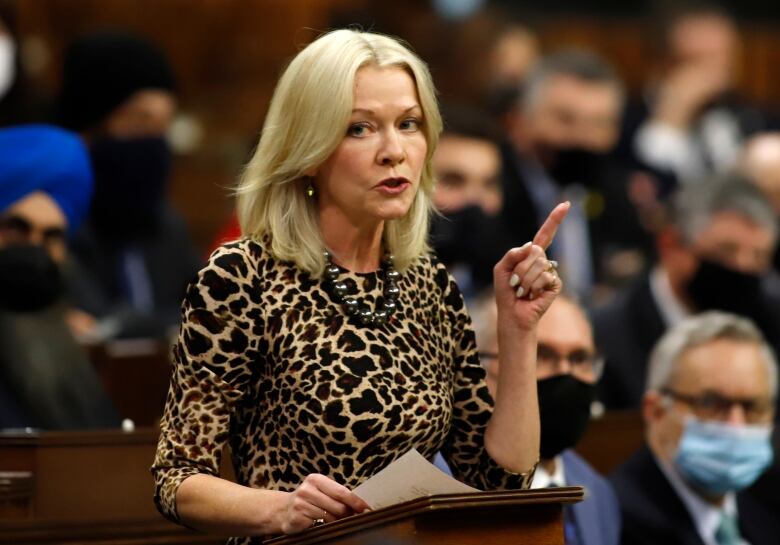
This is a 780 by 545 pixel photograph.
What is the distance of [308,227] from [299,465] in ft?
1.40

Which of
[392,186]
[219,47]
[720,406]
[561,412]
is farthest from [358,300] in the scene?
[219,47]

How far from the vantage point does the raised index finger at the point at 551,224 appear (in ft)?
9.13

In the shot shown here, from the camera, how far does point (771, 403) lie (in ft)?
14.8

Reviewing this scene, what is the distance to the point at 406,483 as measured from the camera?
2.66 m

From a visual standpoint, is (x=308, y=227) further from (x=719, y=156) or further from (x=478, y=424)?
(x=719, y=156)

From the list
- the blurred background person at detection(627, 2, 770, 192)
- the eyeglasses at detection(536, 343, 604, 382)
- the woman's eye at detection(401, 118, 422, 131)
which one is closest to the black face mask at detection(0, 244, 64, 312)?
the eyeglasses at detection(536, 343, 604, 382)

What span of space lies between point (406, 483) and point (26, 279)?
2331 mm

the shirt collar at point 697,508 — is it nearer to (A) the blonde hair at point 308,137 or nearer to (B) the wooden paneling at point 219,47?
(A) the blonde hair at point 308,137

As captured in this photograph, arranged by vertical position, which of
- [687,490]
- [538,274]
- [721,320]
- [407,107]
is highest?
[407,107]

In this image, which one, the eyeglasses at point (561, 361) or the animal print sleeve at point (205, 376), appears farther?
the eyeglasses at point (561, 361)

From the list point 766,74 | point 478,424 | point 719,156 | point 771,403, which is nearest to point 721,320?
point 771,403

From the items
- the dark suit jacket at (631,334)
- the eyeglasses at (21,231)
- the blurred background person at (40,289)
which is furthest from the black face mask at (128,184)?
the dark suit jacket at (631,334)

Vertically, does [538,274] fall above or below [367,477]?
above

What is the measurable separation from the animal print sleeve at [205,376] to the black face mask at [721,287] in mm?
3613
